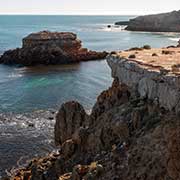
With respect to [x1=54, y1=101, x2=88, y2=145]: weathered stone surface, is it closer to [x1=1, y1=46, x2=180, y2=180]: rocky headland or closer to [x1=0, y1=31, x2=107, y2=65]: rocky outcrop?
[x1=1, y1=46, x2=180, y2=180]: rocky headland

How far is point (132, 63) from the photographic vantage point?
21.4m

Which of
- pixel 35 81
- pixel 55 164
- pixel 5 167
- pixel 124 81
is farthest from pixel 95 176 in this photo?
pixel 35 81

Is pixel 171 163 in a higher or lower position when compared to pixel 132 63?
lower

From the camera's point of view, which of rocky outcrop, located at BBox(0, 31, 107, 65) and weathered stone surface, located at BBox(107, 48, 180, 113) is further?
rocky outcrop, located at BBox(0, 31, 107, 65)

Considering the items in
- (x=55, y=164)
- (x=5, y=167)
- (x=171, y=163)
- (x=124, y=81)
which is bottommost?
(x=5, y=167)

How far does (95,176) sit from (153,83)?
204 inches

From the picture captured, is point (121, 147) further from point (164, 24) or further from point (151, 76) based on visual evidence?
point (164, 24)

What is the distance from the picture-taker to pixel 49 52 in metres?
96.9

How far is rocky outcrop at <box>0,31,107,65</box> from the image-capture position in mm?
95188

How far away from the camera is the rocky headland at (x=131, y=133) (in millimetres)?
15617

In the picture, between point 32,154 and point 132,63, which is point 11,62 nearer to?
point 32,154

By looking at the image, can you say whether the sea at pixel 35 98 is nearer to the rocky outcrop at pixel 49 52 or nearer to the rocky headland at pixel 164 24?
the rocky outcrop at pixel 49 52

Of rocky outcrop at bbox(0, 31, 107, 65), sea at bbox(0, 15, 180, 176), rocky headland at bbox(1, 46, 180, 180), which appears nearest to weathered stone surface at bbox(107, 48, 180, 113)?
rocky headland at bbox(1, 46, 180, 180)

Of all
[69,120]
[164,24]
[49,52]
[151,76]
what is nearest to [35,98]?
[69,120]
